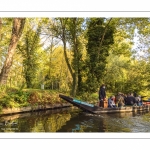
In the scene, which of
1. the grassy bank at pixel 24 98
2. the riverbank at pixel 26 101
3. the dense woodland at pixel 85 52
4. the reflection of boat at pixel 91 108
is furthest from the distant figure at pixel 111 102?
the dense woodland at pixel 85 52

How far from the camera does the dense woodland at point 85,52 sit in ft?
59.1

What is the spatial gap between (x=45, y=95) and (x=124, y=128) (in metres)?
7.27

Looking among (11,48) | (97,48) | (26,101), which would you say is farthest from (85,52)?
(11,48)

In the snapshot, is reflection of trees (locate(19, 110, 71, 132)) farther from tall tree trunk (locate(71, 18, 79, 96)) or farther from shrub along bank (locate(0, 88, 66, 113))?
tall tree trunk (locate(71, 18, 79, 96))

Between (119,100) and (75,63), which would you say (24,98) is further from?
(75,63)

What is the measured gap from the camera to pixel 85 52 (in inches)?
758

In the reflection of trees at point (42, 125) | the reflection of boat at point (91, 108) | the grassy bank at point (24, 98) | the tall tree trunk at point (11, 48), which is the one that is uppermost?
the tall tree trunk at point (11, 48)

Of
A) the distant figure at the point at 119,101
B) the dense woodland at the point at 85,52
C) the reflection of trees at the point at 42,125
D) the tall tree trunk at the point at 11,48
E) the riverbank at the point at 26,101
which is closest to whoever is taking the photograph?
the reflection of trees at the point at 42,125

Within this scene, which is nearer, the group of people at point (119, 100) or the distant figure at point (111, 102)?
the group of people at point (119, 100)

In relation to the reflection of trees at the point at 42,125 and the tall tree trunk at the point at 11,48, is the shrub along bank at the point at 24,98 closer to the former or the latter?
the tall tree trunk at the point at 11,48

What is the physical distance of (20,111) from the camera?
12938 mm

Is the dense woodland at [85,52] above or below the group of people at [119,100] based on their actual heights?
above
